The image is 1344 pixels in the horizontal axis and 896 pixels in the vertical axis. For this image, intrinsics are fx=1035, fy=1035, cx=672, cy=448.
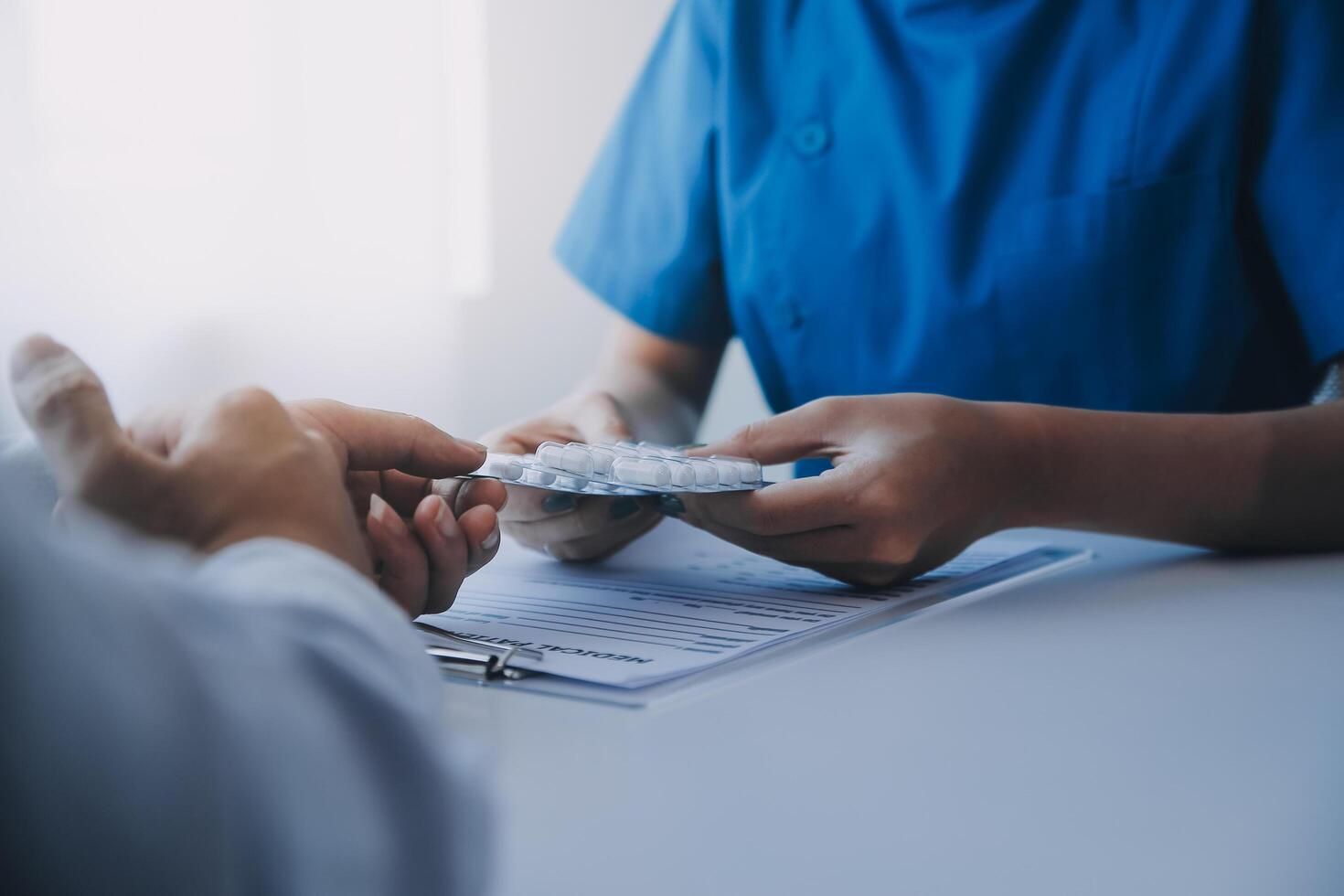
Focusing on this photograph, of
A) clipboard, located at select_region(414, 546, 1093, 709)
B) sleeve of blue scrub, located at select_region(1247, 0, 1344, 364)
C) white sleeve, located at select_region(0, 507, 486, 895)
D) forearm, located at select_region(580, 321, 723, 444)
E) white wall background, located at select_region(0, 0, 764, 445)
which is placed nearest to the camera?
white sleeve, located at select_region(0, 507, 486, 895)

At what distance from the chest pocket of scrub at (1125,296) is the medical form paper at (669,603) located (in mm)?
154

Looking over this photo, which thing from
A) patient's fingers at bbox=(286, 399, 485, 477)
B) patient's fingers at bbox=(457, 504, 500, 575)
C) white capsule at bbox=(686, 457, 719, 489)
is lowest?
patient's fingers at bbox=(457, 504, 500, 575)

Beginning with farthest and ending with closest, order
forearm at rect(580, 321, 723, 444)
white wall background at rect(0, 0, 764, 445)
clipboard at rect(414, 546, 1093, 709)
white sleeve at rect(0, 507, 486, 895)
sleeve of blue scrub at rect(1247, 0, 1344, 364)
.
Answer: white wall background at rect(0, 0, 764, 445) < forearm at rect(580, 321, 723, 444) < sleeve of blue scrub at rect(1247, 0, 1344, 364) < clipboard at rect(414, 546, 1093, 709) < white sleeve at rect(0, 507, 486, 895)

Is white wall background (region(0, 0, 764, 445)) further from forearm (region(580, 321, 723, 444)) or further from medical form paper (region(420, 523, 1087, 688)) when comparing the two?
medical form paper (region(420, 523, 1087, 688))

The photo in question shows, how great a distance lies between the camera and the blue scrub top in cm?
61

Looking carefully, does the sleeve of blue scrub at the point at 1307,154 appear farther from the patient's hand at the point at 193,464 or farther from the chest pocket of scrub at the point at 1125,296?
the patient's hand at the point at 193,464

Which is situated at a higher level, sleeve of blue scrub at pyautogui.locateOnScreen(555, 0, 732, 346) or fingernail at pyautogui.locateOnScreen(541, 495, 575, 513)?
sleeve of blue scrub at pyautogui.locateOnScreen(555, 0, 732, 346)

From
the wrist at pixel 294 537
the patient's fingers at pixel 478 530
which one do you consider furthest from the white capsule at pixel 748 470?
the wrist at pixel 294 537

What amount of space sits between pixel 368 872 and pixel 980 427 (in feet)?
1.23

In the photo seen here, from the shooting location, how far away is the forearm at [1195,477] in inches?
20.3

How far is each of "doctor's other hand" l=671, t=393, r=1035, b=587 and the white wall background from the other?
2.12 feet

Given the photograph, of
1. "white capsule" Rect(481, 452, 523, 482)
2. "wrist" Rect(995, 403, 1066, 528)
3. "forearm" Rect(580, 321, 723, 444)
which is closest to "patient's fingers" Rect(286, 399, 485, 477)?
"white capsule" Rect(481, 452, 523, 482)

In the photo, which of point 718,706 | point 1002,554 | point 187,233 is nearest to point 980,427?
point 1002,554

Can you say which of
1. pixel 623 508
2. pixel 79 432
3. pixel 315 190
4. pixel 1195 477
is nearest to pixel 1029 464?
pixel 1195 477
